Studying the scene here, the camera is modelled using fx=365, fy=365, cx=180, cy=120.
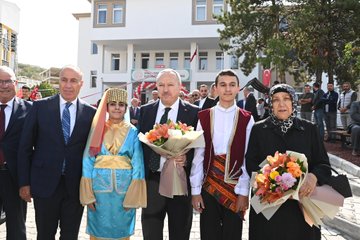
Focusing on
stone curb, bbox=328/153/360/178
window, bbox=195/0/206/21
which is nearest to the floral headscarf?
stone curb, bbox=328/153/360/178

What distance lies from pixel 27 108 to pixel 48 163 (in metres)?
0.86

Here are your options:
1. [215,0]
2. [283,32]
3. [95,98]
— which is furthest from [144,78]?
[283,32]

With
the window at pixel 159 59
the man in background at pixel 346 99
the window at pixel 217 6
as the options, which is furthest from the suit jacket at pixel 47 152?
the window at pixel 159 59

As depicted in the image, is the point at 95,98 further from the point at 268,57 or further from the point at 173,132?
the point at 173,132

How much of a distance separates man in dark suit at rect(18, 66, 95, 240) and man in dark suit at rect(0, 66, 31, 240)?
0.87 feet

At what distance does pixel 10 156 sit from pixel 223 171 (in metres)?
2.21

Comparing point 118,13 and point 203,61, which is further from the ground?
point 118,13

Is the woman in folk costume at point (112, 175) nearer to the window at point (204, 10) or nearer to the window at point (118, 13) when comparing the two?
the window at point (204, 10)

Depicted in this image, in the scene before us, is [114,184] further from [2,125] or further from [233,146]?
[2,125]

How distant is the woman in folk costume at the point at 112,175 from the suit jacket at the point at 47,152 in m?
0.13

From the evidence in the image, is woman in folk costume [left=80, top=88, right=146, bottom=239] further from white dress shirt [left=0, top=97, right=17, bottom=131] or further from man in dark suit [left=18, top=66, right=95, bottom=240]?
white dress shirt [left=0, top=97, right=17, bottom=131]

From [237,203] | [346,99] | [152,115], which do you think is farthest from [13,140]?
[346,99]

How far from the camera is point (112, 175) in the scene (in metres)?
3.61

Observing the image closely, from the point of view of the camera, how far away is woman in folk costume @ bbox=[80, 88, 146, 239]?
11.7 feet
